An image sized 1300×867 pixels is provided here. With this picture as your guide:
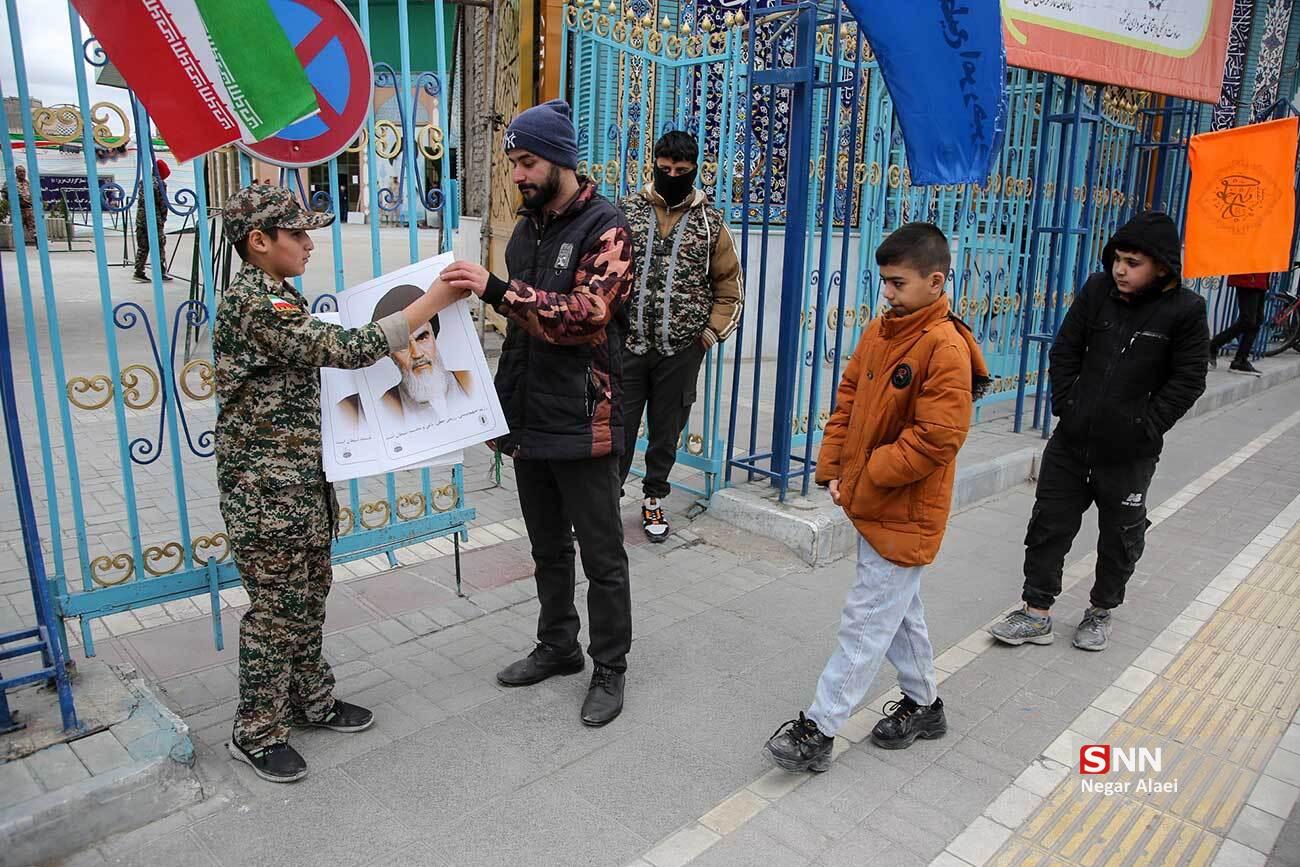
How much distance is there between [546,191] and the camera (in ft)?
10.1

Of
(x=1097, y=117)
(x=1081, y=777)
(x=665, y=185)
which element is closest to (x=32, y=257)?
(x=665, y=185)

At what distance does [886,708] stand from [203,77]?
123 inches

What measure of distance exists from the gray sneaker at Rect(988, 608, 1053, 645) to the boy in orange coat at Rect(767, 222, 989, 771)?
104 cm

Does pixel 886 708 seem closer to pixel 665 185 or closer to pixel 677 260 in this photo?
pixel 677 260

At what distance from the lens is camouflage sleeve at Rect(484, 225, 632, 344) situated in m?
2.91

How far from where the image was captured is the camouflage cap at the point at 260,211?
2.69m

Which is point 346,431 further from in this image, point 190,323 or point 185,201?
point 185,201

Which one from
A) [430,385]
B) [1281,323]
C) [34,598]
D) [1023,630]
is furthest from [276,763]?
[1281,323]

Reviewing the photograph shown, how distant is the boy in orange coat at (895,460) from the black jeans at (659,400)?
170 centimetres

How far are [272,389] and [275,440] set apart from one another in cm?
15

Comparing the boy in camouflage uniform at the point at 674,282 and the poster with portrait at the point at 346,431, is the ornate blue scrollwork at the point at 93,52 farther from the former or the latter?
the boy in camouflage uniform at the point at 674,282

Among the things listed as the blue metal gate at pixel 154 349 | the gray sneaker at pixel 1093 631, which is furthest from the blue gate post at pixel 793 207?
the blue metal gate at pixel 154 349

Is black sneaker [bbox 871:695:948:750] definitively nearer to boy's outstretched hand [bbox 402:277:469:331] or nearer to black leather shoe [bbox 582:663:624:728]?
black leather shoe [bbox 582:663:624:728]

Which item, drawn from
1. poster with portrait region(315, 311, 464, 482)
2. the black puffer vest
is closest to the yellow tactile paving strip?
the black puffer vest
